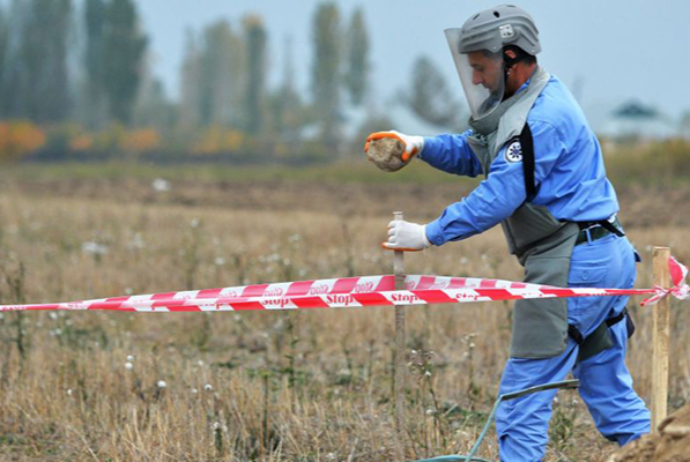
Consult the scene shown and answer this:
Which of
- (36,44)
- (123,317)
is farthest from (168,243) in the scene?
(36,44)

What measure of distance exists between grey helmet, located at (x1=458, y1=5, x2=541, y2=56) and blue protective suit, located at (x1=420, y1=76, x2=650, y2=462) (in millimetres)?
224

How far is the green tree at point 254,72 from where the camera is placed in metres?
76.1

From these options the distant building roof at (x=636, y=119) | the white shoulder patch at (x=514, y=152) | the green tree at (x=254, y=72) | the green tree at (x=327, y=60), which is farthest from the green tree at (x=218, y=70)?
the white shoulder patch at (x=514, y=152)

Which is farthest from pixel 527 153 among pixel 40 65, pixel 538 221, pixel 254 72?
pixel 254 72

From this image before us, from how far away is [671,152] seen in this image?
1048 inches

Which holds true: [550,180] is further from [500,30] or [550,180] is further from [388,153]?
[388,153]

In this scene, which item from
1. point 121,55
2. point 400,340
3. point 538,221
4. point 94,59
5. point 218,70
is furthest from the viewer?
point 218,70

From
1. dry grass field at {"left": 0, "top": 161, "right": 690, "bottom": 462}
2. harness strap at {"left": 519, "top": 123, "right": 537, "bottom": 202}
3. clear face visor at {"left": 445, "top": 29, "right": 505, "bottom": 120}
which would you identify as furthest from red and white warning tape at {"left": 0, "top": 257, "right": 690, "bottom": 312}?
clear face visor at {"left": 445, "top": 29, "right": 505, "bottom": 120}

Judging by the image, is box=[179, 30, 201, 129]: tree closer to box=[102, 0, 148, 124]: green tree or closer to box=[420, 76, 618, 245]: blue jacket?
box=[102, 0, 148, 124]: green tree

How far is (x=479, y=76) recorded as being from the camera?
164 inches

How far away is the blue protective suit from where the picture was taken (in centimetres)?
394

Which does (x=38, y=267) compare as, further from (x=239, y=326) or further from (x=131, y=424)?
(x=131, y=424)

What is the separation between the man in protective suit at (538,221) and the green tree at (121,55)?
210ft

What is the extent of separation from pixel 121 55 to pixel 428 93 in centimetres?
2159
